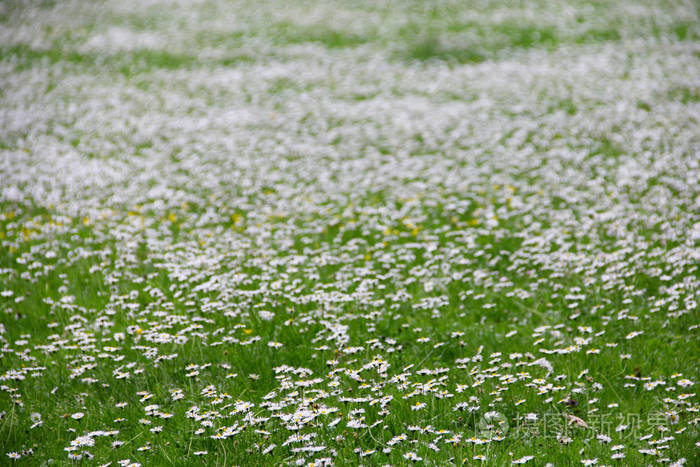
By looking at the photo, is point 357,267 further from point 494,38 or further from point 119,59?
point 119,59

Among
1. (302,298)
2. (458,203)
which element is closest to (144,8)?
(458,203)

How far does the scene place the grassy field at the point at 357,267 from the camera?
4535mm

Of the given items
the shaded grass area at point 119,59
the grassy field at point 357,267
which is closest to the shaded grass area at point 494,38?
the grassy field at point 357,267

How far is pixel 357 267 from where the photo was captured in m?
7.50

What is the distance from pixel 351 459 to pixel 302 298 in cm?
249

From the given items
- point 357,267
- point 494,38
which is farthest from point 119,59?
point 357,267

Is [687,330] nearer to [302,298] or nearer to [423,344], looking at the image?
[423,344]

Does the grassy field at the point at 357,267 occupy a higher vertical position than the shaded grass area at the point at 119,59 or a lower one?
lower

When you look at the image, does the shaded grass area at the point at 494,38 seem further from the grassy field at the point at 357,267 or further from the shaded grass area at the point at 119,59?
the shaded grass area at the point at 119,59

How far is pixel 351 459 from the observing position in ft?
13.7

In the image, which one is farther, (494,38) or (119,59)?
(494,38)

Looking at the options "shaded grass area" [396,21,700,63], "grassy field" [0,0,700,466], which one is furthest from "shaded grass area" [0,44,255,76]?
"shaded grass area" [396,21,700,63]

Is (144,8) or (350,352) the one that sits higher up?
(144,8)

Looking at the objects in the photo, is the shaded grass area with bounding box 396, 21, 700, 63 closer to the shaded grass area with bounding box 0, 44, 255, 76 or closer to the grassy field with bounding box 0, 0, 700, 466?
the grassy field with bounding box 0, 0, 700, 466
